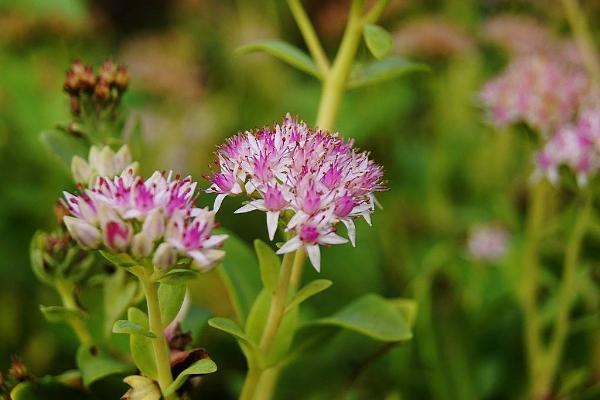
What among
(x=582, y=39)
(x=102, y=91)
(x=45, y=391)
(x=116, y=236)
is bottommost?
(x=45, y=391)

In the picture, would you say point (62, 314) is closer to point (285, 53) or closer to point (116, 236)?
point (116, 236)

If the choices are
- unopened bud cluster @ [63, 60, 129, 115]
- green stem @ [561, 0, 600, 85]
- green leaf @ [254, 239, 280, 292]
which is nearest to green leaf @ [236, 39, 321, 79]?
unopened bud cluster @ [63, 60, 129, 115]

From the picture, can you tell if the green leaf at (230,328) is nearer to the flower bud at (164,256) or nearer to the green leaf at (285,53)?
the flower bud at (164,256)

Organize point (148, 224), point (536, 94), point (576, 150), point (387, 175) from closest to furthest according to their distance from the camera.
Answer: point (148, 224), point (576, 150), point (536, 94), point (387, 175)

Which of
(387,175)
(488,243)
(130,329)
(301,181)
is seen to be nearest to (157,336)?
(130,329)

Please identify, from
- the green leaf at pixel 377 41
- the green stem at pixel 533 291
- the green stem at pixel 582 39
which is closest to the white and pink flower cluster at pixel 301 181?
the green leaf at pixel 377 41

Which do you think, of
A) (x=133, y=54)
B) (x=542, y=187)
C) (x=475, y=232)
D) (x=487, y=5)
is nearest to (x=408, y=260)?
(x=475, y=232)

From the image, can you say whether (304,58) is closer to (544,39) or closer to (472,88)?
(544,39)
